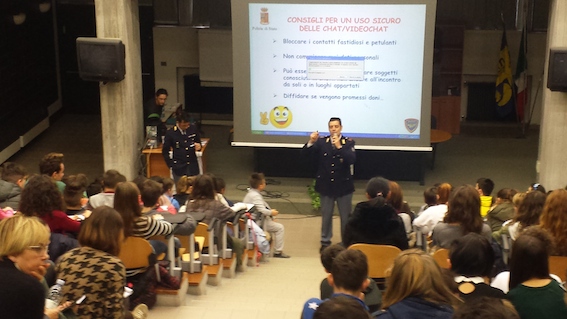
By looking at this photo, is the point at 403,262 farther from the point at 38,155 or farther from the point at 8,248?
the point at 38,155

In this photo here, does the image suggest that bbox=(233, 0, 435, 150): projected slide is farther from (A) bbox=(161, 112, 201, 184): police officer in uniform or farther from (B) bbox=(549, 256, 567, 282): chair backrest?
(B) bbox=(549, 256, 567, 282): chair backrest

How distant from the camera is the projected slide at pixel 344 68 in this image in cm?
968

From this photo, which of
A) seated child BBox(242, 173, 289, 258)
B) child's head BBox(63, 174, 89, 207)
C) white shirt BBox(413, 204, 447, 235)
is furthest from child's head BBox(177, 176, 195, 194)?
white shirt BBox(413, 204, 447, 235)

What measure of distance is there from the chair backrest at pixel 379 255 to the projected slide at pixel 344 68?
476 cm

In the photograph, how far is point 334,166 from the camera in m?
8.18

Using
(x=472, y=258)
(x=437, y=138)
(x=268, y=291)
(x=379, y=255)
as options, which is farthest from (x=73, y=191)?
(x=437, y=138)

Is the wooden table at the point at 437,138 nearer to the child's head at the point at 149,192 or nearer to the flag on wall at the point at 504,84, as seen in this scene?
the flag on wall at the point at 504,84

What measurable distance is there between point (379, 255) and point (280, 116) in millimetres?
4955

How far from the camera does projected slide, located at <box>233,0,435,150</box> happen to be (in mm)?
9680

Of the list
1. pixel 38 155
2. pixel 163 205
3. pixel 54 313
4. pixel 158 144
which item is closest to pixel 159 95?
pixel 158 144

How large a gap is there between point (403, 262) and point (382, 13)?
6.71 metres

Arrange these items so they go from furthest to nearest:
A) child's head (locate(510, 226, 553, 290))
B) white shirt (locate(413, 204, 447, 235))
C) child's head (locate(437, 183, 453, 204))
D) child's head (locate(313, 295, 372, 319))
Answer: child's head (locate(437, 183, 453, 204)) → white shirt (locate(413, 204, 447, 235)) → child's head (locate(510, 226, 553, 290)) → child's head (locate(313, 295, 372, 319))

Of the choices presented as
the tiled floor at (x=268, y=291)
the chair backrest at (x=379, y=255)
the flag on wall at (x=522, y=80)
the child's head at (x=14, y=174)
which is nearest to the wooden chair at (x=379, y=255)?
the chair backrest at (x=379, y=255)

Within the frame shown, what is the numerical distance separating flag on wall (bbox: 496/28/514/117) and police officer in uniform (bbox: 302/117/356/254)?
5.87 m
